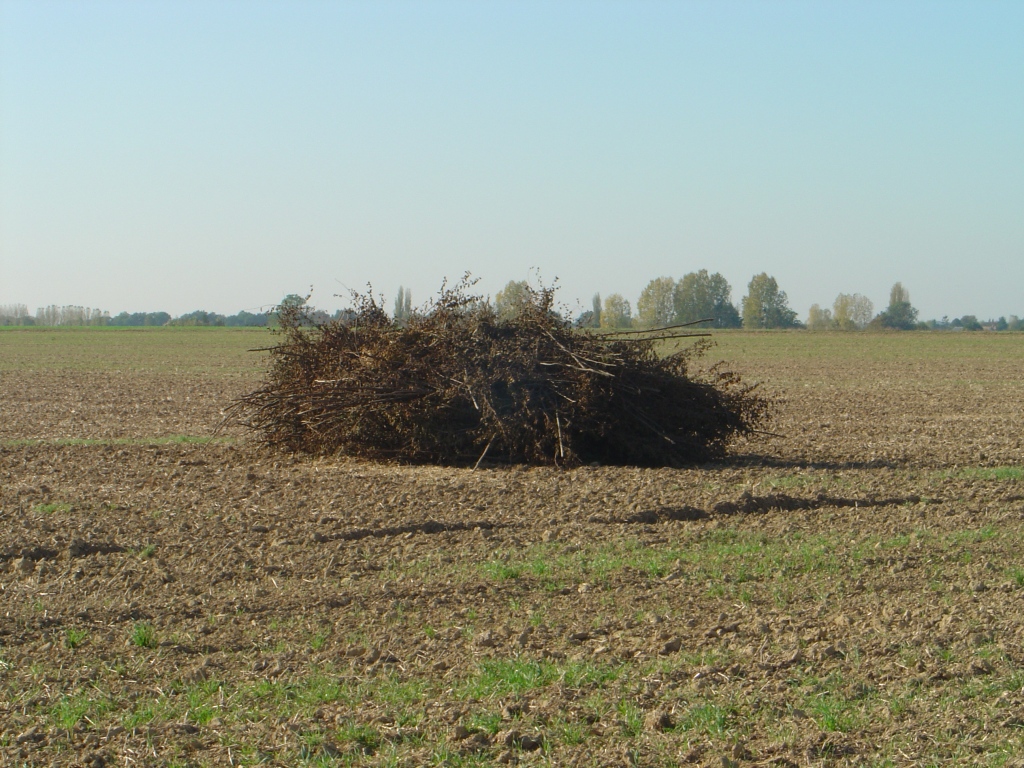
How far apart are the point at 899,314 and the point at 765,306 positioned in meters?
21.9

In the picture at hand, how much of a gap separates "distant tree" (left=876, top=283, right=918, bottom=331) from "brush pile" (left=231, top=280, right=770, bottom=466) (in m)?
113

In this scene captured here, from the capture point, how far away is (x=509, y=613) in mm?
6957

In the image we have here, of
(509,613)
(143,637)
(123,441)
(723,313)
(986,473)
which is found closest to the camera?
(143,637)

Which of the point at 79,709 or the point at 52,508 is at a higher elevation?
the point at 52,508

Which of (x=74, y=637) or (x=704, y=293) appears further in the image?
(x=704, y=293)

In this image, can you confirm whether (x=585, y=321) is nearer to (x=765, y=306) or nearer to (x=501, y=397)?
(x=501, y=397)

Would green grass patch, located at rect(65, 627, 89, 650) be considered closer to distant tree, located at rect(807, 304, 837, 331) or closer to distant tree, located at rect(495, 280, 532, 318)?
distant tree, located at rect(495, 280, 532, 318)

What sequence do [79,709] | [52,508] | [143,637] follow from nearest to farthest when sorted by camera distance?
[79,709] < [143,637] < [52,508]

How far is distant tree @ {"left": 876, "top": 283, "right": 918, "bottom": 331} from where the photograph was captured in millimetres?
131000

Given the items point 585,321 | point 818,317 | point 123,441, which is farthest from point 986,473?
point 818,317

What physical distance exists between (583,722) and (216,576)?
3859mm

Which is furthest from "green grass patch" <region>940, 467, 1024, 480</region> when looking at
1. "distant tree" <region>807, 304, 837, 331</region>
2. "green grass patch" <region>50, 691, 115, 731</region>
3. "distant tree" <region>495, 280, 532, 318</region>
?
"distant tree" <region>807, 304, 837, 331</region>

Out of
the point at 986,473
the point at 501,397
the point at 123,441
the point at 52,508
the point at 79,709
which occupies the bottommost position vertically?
the point at 79,709

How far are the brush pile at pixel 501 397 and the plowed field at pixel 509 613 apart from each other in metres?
0.76
